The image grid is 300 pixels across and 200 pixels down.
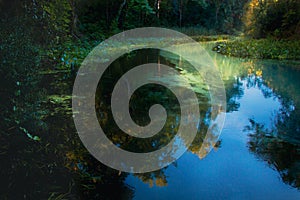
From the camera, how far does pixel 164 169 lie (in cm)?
408

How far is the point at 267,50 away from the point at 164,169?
13142 mm

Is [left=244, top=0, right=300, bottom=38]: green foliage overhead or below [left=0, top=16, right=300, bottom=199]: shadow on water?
overhead

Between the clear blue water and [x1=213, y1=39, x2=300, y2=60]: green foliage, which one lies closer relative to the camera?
the clear blue water

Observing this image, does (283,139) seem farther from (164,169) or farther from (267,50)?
(267,50)

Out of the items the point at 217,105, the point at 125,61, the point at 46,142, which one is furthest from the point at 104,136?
the point at 125,61

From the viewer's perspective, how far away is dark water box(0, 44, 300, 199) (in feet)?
11.3

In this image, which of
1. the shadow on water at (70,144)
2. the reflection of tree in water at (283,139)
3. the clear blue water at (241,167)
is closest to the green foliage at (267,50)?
the reflection of tree in water at (283,139)

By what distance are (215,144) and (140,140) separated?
4.15 ft

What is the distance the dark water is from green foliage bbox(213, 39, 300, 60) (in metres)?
8.22

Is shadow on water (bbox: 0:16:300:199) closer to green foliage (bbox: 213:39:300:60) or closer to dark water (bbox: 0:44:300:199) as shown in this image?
dark water (bbox: 0:44:300:199)

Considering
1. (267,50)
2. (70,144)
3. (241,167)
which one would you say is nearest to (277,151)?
(241,167)

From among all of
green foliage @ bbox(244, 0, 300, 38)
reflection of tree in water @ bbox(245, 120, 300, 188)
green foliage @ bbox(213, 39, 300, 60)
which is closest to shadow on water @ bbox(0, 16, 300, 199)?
reflection of tree in water @ bbox(245, 120, 300, 188)

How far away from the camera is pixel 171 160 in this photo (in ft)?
14.4

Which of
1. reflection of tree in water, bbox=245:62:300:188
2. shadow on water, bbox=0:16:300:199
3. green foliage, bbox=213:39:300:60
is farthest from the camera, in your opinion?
green foliage, bbox=213:39:300:60
